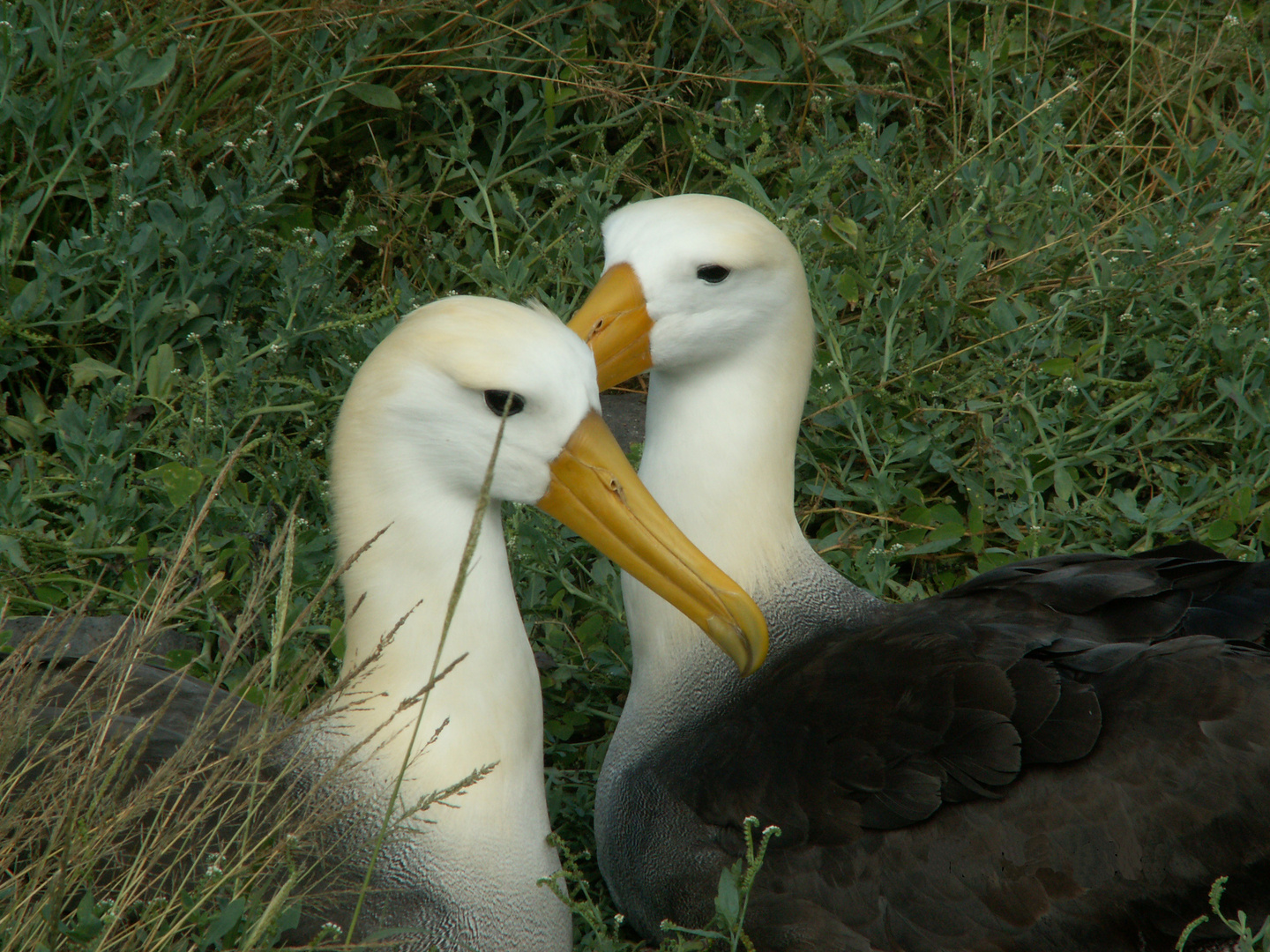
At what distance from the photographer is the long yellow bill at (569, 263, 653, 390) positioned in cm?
259

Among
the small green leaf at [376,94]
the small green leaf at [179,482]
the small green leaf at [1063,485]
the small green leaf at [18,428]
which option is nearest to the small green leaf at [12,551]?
the small green leaf at [179,482]

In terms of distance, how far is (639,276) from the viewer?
2.61 meters

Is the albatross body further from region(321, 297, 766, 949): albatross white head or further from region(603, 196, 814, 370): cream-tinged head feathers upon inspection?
region(321, 297, 766, 949): albatross white head

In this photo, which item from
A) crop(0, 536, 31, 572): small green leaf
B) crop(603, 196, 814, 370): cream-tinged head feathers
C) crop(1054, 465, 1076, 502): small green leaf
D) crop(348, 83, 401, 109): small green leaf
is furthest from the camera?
crop(348, 83, 401, 109): small green leaf

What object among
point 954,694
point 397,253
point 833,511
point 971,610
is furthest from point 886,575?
point 397,253

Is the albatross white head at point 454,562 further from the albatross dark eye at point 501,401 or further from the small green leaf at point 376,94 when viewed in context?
the small green leaf at point 376,94

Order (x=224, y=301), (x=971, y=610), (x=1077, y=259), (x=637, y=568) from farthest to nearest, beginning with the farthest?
(x=1077, y=259) → (x=224, y=301) → (x=971, y=610) → (x=637, y=568)

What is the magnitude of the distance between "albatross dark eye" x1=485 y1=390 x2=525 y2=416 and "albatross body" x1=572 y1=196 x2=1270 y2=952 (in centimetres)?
54

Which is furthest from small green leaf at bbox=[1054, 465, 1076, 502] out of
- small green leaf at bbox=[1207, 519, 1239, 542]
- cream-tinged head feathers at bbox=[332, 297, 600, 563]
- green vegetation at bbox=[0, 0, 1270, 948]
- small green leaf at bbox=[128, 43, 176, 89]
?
small green leaf at bbox=[128, 43, 176, 89]

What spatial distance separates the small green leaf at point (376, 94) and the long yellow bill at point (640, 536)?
2239mm

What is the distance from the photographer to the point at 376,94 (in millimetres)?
4039

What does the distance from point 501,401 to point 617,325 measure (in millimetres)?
574

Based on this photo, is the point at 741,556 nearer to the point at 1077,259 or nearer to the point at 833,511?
the point at 833,511

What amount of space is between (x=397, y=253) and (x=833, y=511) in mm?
1601
